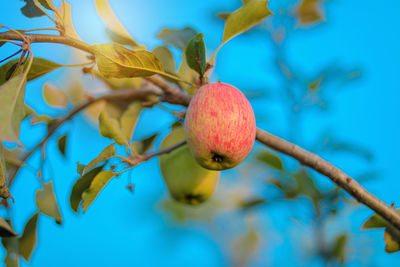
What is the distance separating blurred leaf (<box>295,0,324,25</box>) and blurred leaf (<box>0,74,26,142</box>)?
5.27 ft

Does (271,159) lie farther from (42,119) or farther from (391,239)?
(42,119)

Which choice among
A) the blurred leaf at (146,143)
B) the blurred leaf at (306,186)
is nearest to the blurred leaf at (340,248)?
the blurred leaf at (306,186)

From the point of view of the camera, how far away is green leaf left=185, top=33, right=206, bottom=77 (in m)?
0.73

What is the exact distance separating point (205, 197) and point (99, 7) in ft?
2.03

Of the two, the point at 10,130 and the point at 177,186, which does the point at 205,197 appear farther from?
the point at 10,130

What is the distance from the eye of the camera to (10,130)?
547 mm

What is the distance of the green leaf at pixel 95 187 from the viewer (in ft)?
2.43

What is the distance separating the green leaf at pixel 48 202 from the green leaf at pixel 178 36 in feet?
1.67

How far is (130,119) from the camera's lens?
1.09m

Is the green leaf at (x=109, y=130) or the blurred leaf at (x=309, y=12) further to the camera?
the blurred leaf at (x=309, y=12)

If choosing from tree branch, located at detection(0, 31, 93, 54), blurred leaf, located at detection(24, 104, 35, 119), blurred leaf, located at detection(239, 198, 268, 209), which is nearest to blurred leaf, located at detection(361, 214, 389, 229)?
blurred leaf, located at detection(239, 198, 268, 209)

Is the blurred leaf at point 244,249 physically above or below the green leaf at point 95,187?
below

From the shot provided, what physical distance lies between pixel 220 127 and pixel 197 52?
0.18m

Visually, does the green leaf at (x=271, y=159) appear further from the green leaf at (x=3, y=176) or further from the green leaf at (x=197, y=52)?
the green leaf at (x=3, y=176)
